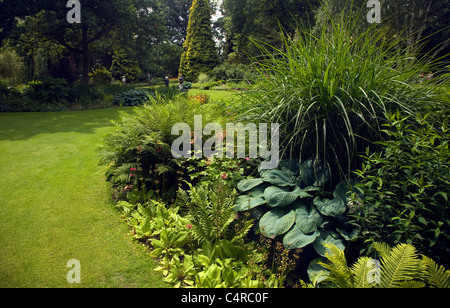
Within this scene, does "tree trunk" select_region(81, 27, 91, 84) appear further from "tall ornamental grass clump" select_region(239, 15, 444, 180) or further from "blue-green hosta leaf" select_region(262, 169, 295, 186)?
"blue-green hosta leaf" select_region(262, 169, 295, 186)

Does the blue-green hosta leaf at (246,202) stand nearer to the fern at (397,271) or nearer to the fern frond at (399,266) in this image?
the fern at (397,271)

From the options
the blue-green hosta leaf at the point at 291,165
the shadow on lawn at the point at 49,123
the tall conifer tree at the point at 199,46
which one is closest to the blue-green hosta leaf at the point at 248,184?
the blue-green hosta leaf at the point at 291,165

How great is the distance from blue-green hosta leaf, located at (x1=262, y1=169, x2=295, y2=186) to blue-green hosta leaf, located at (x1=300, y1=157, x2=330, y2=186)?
116 millimetres

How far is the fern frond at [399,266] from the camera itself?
1.42 meters

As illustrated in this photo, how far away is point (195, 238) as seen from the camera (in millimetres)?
2322

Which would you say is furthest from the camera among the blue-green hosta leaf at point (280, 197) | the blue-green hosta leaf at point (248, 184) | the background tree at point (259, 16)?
the background tree at point (259, 16)

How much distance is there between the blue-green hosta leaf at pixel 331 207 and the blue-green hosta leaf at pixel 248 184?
1.81 feet

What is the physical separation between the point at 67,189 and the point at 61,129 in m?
4.42

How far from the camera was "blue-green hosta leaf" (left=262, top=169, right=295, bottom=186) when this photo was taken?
90.8 inches

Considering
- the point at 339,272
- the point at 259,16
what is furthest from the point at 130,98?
the point at 259,16

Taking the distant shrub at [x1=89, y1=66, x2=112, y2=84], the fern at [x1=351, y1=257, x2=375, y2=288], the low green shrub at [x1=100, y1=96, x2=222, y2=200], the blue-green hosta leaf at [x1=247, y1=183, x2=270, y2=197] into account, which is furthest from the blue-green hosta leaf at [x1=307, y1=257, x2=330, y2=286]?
the distant shrub at [x1=89, y1=66, x2=112, y2=84]

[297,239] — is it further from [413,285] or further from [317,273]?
[413,285]
